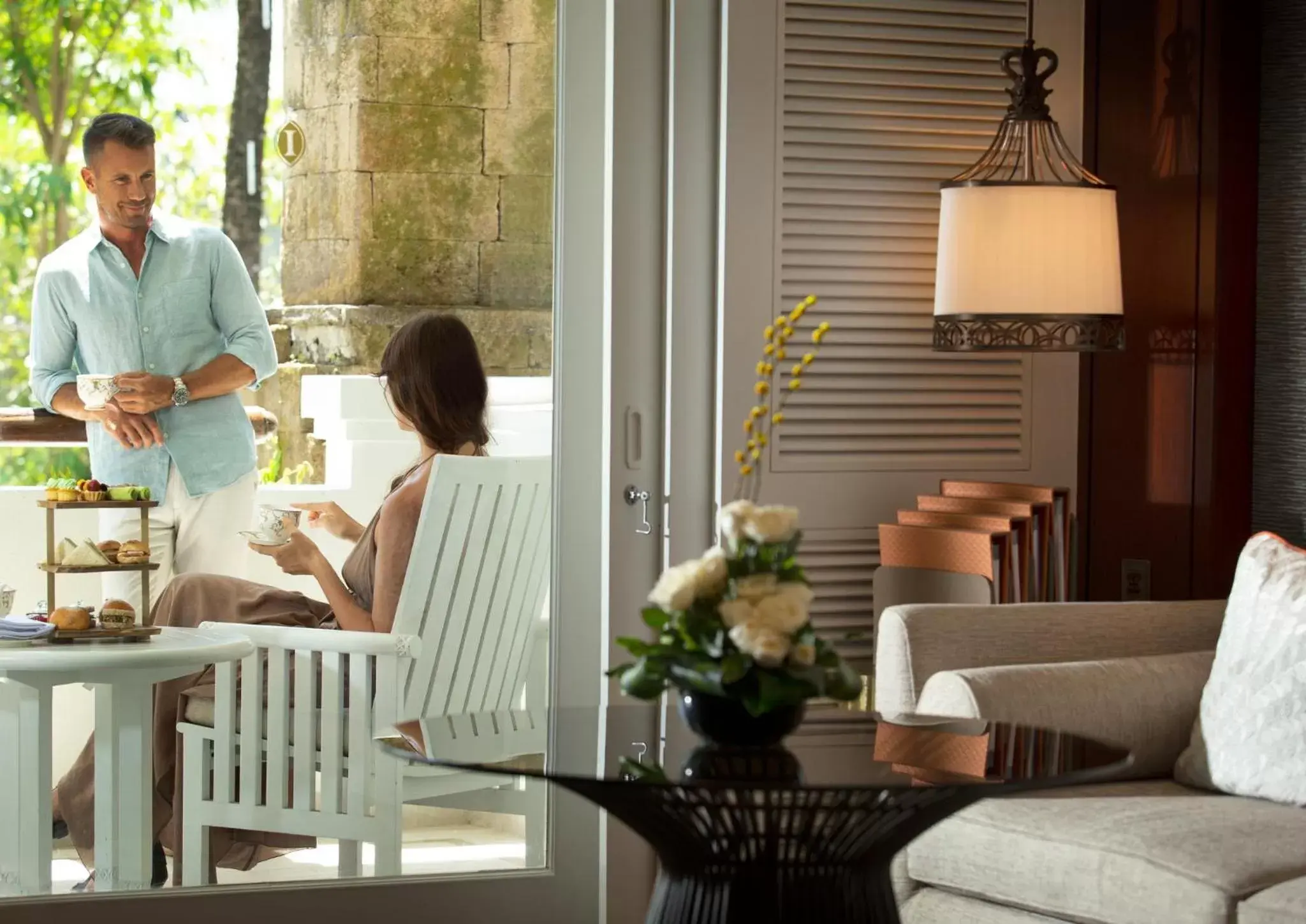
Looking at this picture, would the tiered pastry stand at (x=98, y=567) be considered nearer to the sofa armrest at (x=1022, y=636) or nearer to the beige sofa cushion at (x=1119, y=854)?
the sofa armrest at (x=1022, y=636)

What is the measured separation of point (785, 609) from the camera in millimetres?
1974

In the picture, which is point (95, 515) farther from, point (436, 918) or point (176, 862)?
point (436, 918)

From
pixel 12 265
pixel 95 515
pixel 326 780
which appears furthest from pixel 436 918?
pixel 12 265

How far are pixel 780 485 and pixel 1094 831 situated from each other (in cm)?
120

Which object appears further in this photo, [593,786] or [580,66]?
[580,66]

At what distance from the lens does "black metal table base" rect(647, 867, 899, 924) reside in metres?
2.02

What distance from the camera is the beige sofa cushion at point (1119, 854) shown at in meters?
2.33

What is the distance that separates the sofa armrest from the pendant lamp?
20.6 inches

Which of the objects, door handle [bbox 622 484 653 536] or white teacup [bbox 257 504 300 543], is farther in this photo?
door handle [bbox 622 484 653 536]

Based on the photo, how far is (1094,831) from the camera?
8.14 ft

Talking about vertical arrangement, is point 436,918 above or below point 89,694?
below

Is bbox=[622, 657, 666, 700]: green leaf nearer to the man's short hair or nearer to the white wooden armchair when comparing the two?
the white wooden armchair

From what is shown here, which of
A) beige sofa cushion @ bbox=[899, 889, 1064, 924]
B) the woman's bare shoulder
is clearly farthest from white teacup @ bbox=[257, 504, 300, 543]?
beige sofa cushion @ bbox=[899, 889, 1064, 924]

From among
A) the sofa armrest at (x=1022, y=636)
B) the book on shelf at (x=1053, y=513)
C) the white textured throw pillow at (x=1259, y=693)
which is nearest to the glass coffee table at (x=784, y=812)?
the white textured throw pillow at (x=1259, y=693)
